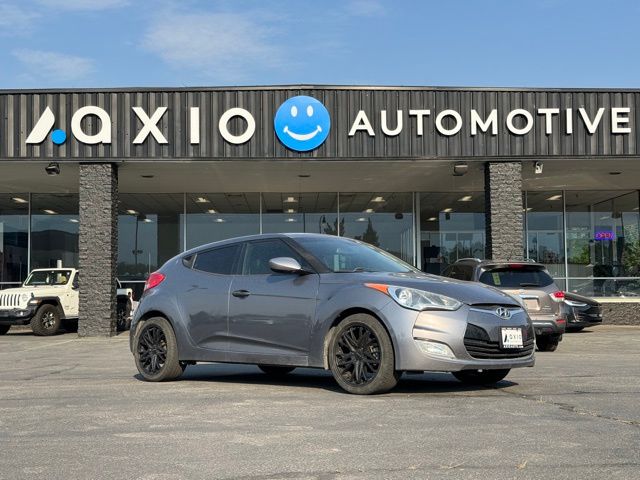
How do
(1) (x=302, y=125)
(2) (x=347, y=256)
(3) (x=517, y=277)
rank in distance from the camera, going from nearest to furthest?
(2) (x=347, y=256), (3) (x=517, y=277), (1) (x=302, y=125)

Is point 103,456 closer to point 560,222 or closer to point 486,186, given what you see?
point 486,186

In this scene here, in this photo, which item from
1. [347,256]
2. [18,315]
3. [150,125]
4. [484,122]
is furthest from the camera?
[18,315]

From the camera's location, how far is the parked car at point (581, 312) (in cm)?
1891

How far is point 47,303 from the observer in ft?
66.8

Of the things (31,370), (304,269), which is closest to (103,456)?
(304,269)

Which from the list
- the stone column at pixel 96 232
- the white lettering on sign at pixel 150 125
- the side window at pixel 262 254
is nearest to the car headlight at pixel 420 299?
the side window at pixel 262 254

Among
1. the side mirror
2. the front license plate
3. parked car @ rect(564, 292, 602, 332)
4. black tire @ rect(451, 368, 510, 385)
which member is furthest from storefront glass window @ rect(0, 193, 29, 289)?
Answer: the front license plate

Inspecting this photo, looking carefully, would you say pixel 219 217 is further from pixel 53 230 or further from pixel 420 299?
pixel 420 299

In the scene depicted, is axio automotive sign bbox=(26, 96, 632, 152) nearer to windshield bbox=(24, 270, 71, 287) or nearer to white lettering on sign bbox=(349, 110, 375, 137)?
white lettering on sign bbox=(349, 110, 375, 137)

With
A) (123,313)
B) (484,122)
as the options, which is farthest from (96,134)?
(484,122)

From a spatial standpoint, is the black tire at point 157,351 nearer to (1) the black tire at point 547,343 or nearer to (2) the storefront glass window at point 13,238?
(1) the black tire at point 547,343

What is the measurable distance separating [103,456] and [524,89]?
16083 millimetres

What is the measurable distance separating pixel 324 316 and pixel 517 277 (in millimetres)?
6238

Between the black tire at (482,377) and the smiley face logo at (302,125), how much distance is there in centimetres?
1094
